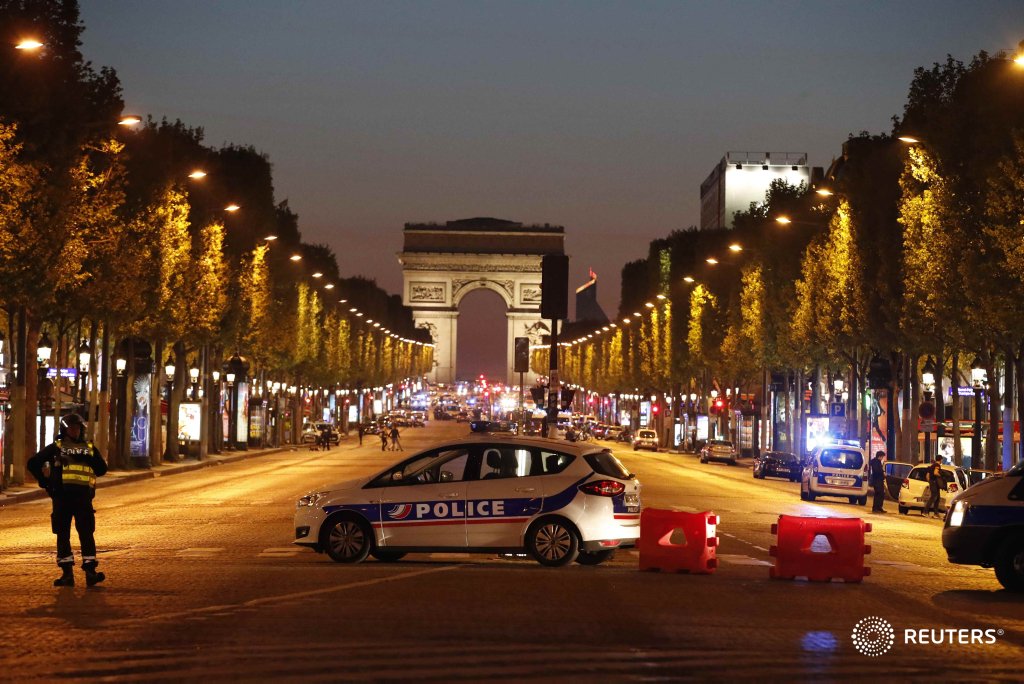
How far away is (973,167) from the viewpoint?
4091 centimetres

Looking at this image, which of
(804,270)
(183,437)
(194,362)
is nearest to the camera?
(804,270)

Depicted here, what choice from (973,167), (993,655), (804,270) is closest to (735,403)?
(804,270)

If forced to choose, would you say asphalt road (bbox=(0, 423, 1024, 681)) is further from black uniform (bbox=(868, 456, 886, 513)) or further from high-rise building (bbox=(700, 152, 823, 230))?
high-rise building (bbox=(700, 152, 823, 230))

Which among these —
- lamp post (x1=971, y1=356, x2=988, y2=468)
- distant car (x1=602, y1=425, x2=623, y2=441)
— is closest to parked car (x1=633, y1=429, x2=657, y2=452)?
distant car (x1=602, y1=425, x2=623, y2=441)

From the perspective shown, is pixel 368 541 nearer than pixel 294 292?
Yes

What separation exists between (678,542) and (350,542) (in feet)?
13.1

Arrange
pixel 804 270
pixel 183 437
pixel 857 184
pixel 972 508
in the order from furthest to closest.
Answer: pixel 183 437
pixel 804 270
pixel 857 184
pixel 972 508

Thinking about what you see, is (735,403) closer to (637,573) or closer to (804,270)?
(804,270)

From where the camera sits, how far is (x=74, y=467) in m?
17.6

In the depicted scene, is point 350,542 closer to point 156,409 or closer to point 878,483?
point 878,483

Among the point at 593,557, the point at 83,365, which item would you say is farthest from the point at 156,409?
the point at 593,557

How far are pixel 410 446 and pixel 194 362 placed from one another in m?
20.0

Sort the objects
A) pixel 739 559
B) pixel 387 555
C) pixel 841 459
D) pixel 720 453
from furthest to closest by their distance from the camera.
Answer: pixel 720 453 → pixel 841 459 → pixel 739 559 → pixel 387 555

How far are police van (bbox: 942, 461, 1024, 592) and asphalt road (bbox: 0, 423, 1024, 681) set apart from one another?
0.37 meters
